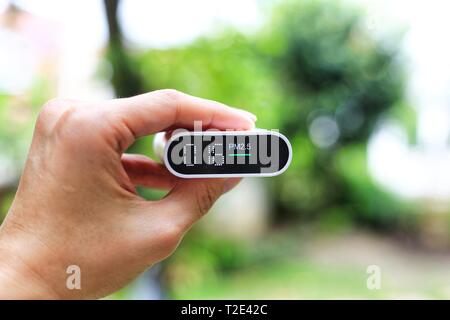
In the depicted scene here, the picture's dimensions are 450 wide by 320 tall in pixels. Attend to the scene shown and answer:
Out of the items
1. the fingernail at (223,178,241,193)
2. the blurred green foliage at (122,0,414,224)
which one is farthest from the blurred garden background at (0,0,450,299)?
the fingernail at (223,178,241,193)

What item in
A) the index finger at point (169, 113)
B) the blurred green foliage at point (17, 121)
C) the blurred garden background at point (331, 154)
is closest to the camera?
the index finger at point (169, 113)

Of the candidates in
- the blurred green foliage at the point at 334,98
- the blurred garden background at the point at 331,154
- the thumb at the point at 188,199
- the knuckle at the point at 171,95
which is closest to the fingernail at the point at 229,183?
the thumb at the point at 188,199

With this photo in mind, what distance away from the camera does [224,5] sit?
1.57 metres

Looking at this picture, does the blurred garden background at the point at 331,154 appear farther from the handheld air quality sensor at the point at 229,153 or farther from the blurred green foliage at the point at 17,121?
the handheld air quality sensor at the point at 229,153

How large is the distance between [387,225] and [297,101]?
0.87 m

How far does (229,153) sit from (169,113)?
0.28ft

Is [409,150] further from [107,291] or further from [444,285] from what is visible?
[107,291]

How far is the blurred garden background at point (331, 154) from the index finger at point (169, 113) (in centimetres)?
108

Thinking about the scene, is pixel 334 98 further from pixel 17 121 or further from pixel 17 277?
pixel 17 277

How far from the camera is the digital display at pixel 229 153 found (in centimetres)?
55

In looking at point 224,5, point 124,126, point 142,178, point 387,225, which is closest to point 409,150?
point 387,225

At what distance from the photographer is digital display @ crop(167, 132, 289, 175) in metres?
0.55

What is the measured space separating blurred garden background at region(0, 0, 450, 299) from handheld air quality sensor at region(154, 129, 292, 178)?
111 cm

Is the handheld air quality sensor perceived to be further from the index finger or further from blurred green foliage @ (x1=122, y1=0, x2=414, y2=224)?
blurred green foliage @ (x1=122, y1=0, x2=414, y2=224)
